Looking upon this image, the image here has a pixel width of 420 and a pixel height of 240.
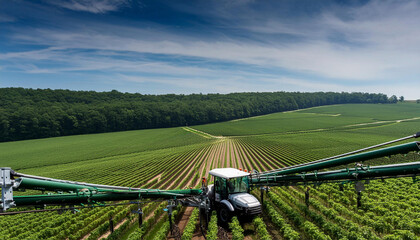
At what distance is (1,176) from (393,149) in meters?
11.7

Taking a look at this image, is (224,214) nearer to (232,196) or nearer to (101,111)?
(232,196)

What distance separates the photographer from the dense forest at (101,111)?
308 feet

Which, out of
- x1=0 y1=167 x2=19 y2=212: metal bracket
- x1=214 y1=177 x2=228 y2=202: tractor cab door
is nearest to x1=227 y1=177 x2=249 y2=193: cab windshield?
x1=214 y1=177 x2=228 y2=202: tractor cab door

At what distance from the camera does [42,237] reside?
47.2 feet

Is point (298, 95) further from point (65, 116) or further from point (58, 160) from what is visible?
point (58, 160)

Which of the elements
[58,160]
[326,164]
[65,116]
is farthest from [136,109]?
[326,164]

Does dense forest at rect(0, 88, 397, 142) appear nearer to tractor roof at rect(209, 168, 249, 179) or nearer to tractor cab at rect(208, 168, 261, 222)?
tractor cab at rect(208, 168, 261, 222)

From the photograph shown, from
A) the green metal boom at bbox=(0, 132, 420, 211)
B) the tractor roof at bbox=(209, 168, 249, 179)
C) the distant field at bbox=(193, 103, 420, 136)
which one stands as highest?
the green metal boom at bbox=(0, 132, 420, 211)

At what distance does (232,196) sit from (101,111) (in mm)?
111886

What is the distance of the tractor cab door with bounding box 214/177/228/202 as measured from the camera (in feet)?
46.2

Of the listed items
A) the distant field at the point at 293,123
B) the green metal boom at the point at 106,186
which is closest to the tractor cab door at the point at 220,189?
the green metal boom at the point at 106,186

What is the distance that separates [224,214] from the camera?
13711 millimetres

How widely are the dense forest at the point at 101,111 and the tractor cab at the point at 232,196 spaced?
10425 centimetres

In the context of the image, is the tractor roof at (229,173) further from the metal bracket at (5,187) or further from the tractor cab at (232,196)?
the metal bracket at (5,187)
